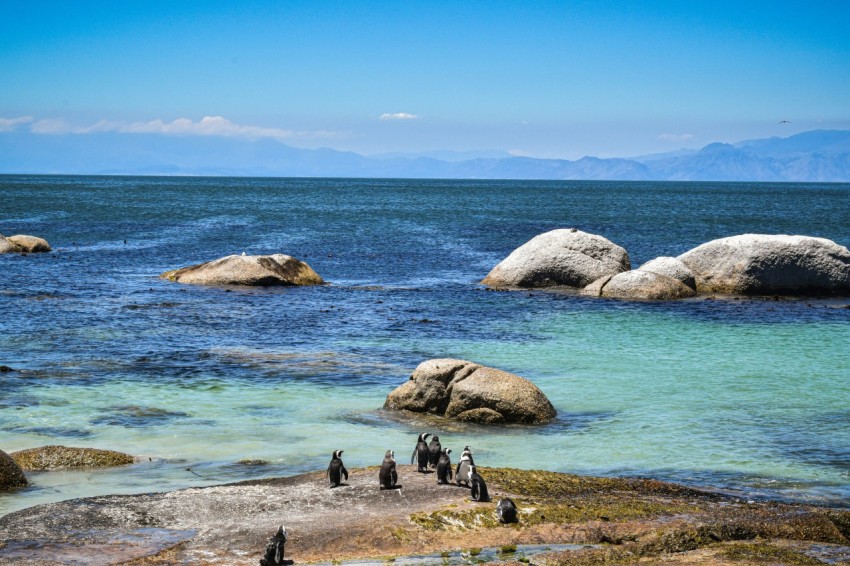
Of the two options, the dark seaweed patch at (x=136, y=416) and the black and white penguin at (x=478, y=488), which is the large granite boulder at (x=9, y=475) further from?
the black and white penguin at (x=478, y=488)

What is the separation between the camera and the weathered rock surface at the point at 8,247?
4956 centimetres

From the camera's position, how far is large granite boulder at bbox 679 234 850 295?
35.2m

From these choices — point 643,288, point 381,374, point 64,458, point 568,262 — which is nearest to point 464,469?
point 64,458

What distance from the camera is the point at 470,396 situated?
1836cm

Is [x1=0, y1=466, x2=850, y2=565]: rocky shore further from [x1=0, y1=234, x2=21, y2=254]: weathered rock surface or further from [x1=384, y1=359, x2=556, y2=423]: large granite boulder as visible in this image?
[x1=0, y1=234, x2=21, y2=254]: weathered rock surface

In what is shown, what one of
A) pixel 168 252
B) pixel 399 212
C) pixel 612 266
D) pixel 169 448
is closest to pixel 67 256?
pixel 168 252

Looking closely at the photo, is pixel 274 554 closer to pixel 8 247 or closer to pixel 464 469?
pixel 464 469

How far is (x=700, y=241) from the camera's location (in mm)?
63062

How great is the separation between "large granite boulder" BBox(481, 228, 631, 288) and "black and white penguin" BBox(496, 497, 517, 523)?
2506cm

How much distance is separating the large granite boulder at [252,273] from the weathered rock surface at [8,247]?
15.3 m

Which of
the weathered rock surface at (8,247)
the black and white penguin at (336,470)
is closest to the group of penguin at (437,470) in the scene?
the black and white penguin at (336,470)

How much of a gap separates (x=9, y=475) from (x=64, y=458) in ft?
4.35

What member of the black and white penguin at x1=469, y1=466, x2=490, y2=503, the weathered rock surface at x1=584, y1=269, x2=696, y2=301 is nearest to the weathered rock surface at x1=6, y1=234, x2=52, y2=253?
the weathered rock surface at x1=584, y1=269, x2=696, y2=301

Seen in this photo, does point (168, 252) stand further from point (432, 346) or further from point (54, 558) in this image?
point (54, 558)
